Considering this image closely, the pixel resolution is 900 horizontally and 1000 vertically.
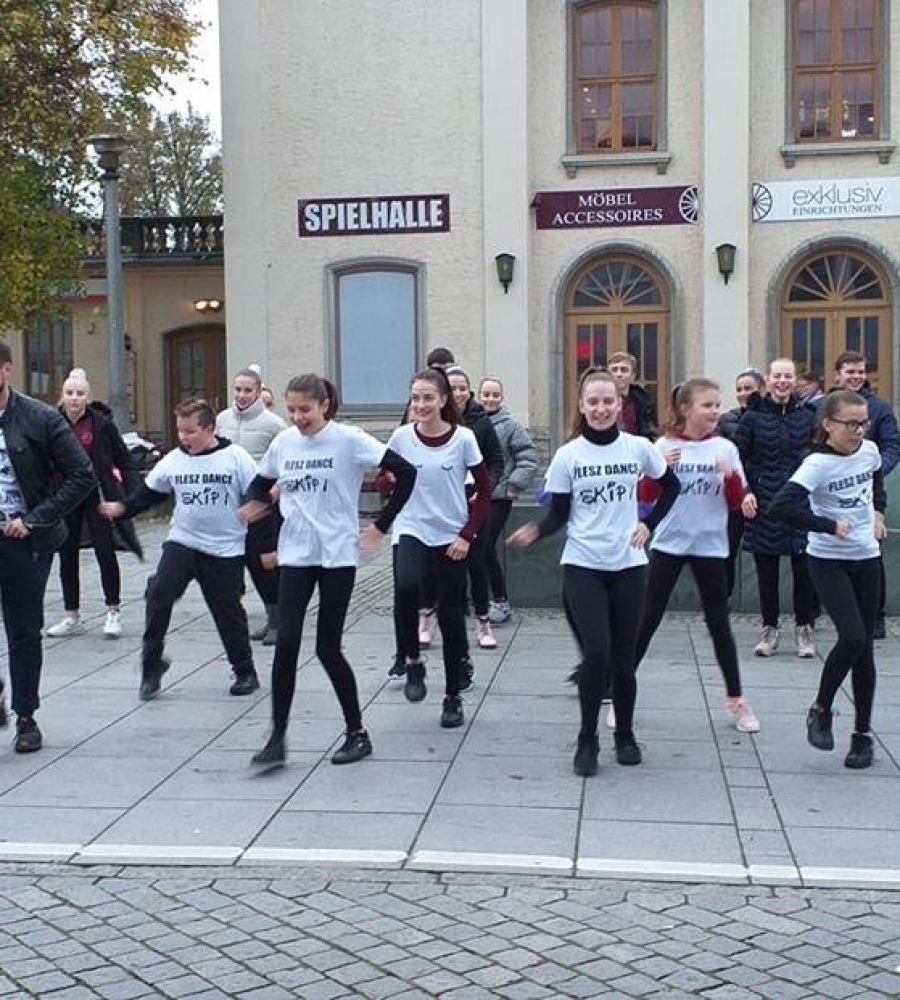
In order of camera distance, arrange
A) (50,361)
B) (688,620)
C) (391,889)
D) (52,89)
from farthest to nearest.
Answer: (50,361) < (52,89) < (688,620) < (391,889)

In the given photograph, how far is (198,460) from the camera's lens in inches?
324

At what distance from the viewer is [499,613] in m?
10.7

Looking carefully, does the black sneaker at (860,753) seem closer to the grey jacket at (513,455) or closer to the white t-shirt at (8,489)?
the grey jacket at (513,455)

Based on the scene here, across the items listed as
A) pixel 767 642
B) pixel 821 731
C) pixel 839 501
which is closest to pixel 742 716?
pixel 821 731

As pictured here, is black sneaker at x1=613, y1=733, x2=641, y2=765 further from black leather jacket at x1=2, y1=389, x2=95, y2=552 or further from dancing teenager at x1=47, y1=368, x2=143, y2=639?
dancing teenager at x1=47, y1=368, x2=143, y2=639

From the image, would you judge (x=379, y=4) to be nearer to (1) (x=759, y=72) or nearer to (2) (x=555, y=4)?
(2) (x=555, y=4)

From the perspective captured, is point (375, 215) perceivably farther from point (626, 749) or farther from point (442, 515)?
point (626, 749)

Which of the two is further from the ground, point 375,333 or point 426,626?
point 375,333

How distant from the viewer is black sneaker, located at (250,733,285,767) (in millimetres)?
6582

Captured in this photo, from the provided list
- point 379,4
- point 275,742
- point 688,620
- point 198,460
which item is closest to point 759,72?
point 379,4

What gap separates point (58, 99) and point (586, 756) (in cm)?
1602

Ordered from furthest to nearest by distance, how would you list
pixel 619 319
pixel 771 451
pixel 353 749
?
pixel 619 319, pixel 771 451, pixel 353 749

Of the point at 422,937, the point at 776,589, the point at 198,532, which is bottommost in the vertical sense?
the point at 422,937

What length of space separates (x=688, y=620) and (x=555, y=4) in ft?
40.5
